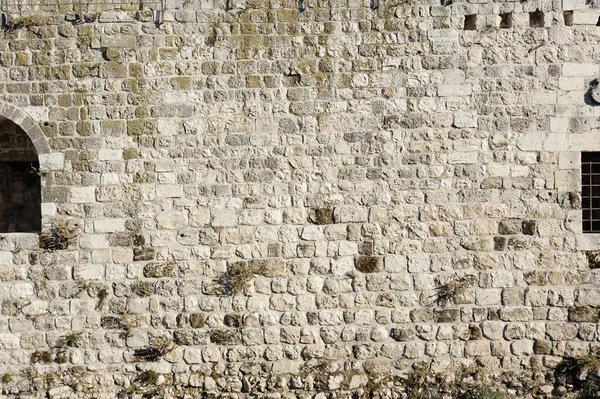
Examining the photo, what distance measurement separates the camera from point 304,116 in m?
6.48

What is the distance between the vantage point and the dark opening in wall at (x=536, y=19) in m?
6.47

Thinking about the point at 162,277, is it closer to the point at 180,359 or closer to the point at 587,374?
the point at 180,359

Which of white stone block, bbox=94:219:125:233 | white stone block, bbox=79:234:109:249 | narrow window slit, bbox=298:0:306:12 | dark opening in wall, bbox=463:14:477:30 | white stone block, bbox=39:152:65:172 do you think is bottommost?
white stone block, bbox=79:234:109:249

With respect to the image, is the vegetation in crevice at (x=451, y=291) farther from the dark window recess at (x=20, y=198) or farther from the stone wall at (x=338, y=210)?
the dark window recess at (x=20, y=198)

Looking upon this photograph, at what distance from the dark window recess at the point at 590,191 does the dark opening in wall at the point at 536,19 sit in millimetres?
1495

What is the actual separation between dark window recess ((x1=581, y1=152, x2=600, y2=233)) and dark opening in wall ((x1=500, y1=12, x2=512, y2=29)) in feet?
5.39

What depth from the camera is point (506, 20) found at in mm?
6520

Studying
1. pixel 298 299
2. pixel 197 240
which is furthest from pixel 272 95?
pixel 298 299

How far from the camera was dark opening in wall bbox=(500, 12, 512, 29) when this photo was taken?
6.48m

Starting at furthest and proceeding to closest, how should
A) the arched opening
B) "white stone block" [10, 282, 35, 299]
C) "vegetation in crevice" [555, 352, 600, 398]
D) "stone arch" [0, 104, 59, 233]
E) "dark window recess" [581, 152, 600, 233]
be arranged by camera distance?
the arched opening → "stone arch" [0, 104, 59, 233] → "dark window recess" [581, 152, 600, 233] → "white stone block" [10, 282, 35, 299] → "vegetation in crevice" [555, 352, 600, 398]

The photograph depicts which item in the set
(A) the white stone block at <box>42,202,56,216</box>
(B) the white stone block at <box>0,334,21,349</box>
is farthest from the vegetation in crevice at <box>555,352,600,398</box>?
(B) the white stone block at <box>0,334,21,349</box>

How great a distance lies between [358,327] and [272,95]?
2.62 m

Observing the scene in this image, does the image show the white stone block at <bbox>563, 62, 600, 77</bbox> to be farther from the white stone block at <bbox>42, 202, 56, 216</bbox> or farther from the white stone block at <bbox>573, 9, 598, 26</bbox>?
the white stone block at <bbox>42, 202, 56, 216</bbox>

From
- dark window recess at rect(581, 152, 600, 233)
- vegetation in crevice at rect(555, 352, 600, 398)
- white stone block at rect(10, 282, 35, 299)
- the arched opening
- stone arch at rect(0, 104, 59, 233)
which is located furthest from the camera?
the arched opening
